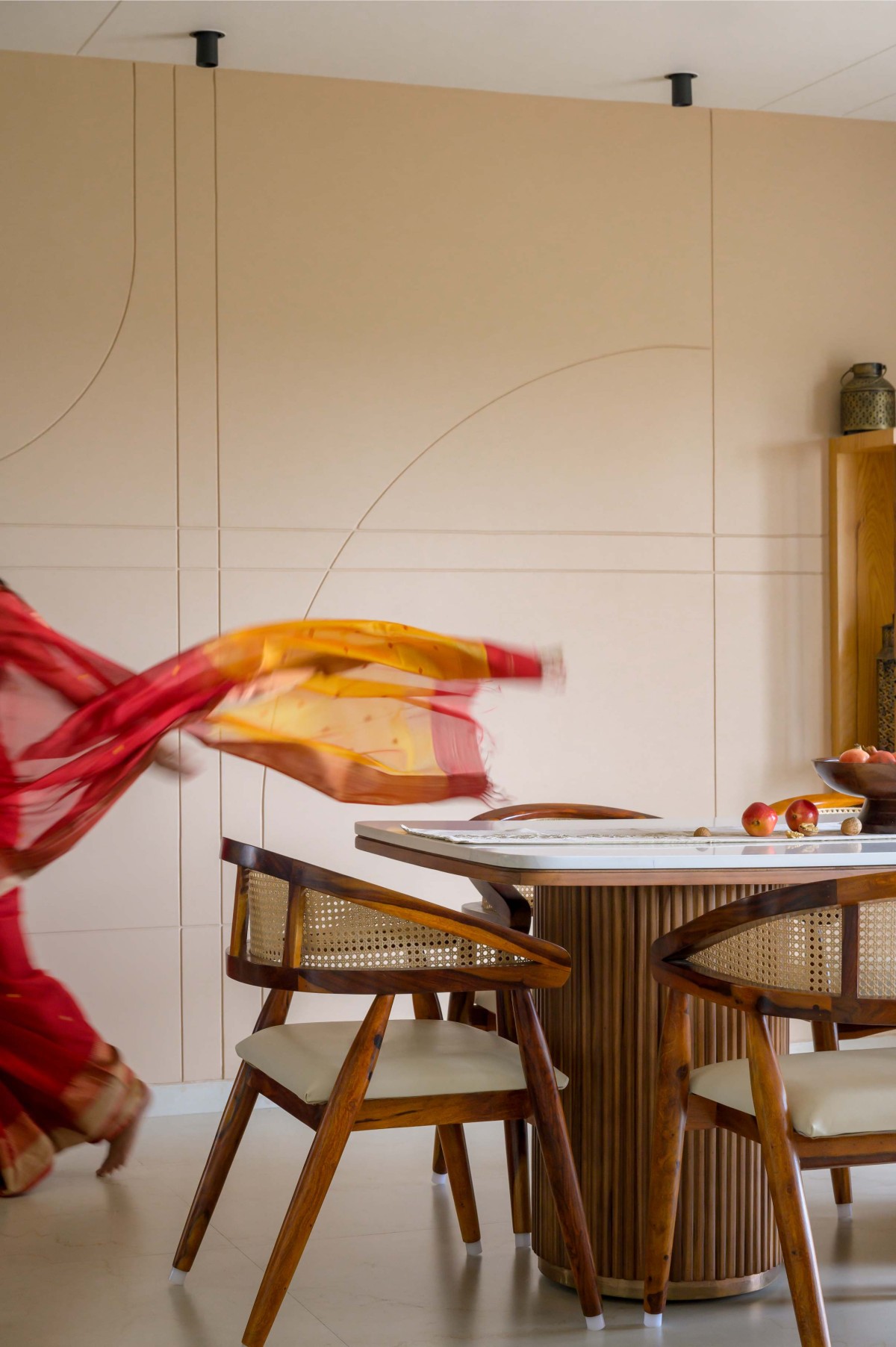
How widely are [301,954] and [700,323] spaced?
2.77m

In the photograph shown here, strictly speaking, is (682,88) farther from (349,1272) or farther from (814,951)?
(349,1272)

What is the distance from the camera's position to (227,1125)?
9.00ft

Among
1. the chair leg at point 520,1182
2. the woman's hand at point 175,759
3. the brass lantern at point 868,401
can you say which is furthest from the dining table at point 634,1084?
the brass lantern at point 868,401

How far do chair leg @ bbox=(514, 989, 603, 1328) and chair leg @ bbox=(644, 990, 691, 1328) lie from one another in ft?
0.36

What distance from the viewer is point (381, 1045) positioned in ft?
7.95

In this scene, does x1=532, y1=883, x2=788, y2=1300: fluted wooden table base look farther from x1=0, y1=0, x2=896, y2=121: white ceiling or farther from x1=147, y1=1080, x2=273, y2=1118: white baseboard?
x1=0, y1=0, x2=896, y2=121: white ceiling

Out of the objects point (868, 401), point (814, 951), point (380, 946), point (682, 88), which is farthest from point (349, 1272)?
point (682, 88)

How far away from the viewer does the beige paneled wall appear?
3955 millimetres

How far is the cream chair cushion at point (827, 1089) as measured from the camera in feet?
7.27

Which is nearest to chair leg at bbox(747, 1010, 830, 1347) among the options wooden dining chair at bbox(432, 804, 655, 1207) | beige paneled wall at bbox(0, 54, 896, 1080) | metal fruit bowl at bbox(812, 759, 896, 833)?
wooden dining chair at bbox(432, 804, 655, 1207)

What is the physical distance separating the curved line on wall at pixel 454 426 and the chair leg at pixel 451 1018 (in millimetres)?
1029

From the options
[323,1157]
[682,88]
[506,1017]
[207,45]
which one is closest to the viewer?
[323,1157]

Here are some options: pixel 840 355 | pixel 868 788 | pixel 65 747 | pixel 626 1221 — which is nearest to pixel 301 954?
pixel 626 1221

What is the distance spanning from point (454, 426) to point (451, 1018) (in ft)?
5.99
